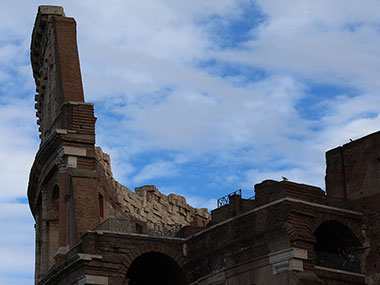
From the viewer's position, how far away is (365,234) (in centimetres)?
3434

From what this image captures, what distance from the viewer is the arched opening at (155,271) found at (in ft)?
130

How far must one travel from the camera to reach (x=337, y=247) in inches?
1385

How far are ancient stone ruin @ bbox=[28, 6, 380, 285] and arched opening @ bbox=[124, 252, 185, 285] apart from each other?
0.16ft

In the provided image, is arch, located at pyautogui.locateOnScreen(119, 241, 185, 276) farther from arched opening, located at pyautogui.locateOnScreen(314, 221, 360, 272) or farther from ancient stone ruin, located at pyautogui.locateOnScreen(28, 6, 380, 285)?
arched opening, located at pyautogui.locateOnScreen(314, 221, 360, 272)

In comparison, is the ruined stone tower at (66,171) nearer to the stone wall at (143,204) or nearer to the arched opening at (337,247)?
the stone wall at (143,204)

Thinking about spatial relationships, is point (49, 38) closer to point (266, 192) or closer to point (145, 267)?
point (145, 267)

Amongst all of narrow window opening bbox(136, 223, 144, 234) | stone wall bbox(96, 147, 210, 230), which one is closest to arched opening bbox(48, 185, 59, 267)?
stone wall bbox(96, 147, 210, 230)

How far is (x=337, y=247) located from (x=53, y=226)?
15.8m

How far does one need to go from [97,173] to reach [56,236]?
417 cm

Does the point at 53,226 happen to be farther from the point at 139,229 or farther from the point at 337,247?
the point at 337,247

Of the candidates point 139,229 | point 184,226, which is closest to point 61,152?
point 139,229

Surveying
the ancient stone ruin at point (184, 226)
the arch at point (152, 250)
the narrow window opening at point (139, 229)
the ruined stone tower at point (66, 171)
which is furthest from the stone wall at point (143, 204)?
the arch at point (152, 250)

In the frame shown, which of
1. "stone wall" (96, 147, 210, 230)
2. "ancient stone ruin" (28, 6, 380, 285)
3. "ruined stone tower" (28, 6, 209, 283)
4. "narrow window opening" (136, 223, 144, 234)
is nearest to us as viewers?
"ancient stone ruin" (28, 6, 380, 285)

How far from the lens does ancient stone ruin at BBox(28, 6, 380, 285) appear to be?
109ft
